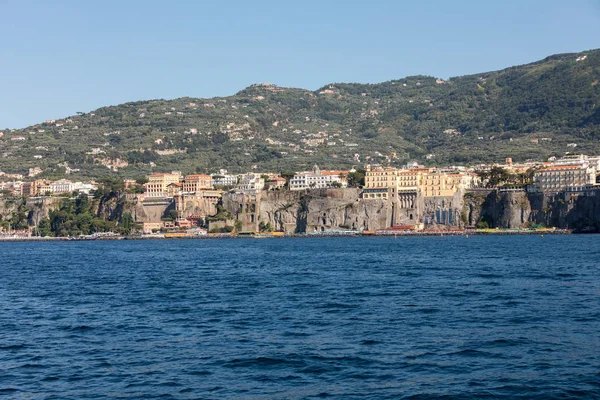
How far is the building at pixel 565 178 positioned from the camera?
101m

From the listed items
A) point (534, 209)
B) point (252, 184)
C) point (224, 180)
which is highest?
point (224, 180)

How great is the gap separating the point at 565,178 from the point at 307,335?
84.8 meters

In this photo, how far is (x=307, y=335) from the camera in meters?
23.8

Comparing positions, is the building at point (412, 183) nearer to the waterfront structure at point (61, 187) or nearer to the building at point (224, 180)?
the building at point (224, 180)

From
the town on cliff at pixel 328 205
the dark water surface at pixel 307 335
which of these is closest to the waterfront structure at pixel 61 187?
the town on cliff at pixel 328 205

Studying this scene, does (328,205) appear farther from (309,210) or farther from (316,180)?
(316,180)

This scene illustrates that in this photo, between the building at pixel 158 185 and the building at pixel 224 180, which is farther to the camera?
the building at pixel 224 180

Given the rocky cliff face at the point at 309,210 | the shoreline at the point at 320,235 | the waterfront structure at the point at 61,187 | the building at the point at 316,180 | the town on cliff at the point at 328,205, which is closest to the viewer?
the shoreline at the point at 320,235

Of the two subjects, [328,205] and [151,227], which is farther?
[151,227]

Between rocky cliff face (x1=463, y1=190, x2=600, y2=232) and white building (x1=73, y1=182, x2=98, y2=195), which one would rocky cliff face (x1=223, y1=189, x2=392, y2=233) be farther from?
white building (x1=73, y1=182, x2=98, y2=195)

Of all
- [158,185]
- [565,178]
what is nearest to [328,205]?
[565,178]

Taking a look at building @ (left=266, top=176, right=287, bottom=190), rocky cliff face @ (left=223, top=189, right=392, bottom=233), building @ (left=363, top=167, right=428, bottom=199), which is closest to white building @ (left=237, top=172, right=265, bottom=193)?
building @ (left=266, top=176, right=287, bottom=190)

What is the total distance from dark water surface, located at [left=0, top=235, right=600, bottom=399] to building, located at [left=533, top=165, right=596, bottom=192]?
61124 millimetres

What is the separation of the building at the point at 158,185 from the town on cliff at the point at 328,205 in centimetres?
18
